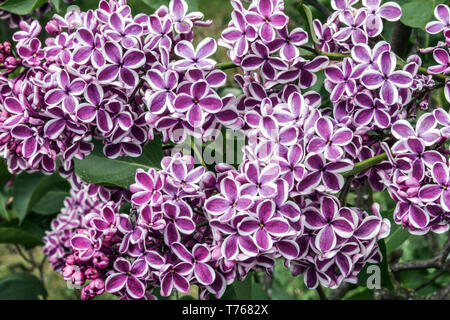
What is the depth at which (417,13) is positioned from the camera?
1.38 metres

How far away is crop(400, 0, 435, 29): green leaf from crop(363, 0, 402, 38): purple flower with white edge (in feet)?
0.62

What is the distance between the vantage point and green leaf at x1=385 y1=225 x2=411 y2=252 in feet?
5.16

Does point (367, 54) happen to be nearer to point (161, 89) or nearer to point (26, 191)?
point (161, 89)

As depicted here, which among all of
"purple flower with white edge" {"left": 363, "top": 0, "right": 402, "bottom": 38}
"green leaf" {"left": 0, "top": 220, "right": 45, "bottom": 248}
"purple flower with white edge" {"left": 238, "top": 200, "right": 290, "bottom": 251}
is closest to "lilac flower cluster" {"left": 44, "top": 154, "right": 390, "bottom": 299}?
"purple flower with white edge" {"left": 238, "top": 200, "right": 290, "bottom": 251}

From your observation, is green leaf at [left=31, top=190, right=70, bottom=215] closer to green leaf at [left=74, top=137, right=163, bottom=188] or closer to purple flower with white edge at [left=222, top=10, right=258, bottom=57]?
green leaf at [left=74, top=137, right=163, bottom=188]

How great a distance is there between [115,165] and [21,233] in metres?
0.94

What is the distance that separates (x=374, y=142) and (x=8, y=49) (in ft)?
2.48

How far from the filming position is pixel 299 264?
1.07 meters

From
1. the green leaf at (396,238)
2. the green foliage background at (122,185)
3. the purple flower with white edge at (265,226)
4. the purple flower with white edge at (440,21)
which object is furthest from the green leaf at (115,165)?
the green leaf at (396,238)

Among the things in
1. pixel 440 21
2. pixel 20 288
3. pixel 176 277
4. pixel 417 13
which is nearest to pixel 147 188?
pixel 176 277

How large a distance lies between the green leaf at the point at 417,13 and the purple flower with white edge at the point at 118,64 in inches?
24.2

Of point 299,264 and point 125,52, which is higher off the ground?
point 125,52
